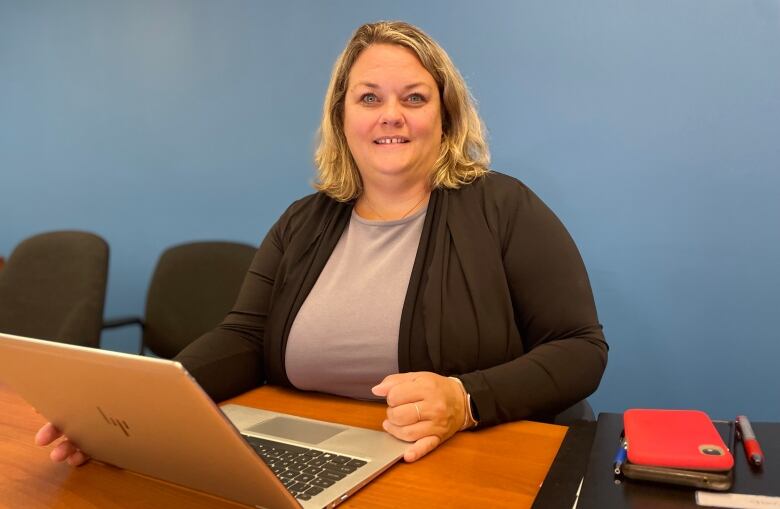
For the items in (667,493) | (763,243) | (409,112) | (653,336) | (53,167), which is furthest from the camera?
(53,167)

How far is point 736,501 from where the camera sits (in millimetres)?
729

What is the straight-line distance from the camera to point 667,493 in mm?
756

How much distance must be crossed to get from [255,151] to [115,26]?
86 centimetres

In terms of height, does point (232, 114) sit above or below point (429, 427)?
above

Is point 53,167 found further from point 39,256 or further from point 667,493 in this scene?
point 667,493

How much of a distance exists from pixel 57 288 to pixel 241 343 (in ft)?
3.61

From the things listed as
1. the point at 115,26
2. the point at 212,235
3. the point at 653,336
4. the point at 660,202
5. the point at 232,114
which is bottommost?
the point at 653,336

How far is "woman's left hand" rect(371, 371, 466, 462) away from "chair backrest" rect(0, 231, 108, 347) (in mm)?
1390

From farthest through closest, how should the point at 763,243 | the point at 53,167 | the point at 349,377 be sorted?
the point at 53,167, the point at 763,243, the point at 349,377

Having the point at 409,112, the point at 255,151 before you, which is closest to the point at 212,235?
the point at 255,151

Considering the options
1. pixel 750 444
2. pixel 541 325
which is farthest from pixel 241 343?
pixel 750 444

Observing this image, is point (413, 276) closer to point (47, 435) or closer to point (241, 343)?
point (241, 343)

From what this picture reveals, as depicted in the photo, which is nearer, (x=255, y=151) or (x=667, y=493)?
(x=667, y=493)

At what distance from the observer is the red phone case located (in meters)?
0.77
